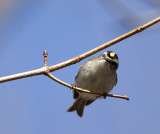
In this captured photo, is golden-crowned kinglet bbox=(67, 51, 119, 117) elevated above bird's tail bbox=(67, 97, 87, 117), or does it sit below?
above

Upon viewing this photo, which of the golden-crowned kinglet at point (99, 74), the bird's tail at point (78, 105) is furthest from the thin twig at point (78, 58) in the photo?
the bird's tail at point (78, 105)

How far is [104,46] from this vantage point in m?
1.72

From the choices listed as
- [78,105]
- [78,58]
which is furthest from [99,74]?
[78,58]

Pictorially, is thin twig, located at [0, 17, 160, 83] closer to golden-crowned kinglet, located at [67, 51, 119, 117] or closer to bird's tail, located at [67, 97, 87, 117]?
golden-crowned kinglet, located at [67, 51, 119, 117]

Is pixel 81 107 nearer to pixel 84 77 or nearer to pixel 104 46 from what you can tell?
pixel 84 77

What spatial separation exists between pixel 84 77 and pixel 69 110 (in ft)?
2.94

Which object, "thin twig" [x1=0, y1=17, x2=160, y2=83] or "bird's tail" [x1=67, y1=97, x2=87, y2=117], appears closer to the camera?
"thin twig" [x1=0, y1=17, x2=160, y2=83]

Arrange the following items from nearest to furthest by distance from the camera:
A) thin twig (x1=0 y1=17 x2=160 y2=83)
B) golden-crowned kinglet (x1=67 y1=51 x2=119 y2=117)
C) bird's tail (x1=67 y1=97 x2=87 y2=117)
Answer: thin twig (x1=0 y1=17 x2=160 y2=83) < golden-crowned kinglet (x1=67 y1=51 x2=119 y2=117) < bird's tail (x1=67 y1=97 x2=87 y2=117)

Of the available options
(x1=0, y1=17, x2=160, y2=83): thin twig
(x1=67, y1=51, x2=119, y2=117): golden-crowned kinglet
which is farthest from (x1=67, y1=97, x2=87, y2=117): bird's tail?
(x1=0, y1=17, x2=160, y2=83): thin twig

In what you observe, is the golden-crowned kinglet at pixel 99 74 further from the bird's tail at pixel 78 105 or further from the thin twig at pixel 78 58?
the thin twig at pixel 78 58

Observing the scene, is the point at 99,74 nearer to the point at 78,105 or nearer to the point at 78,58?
the point at 78,105

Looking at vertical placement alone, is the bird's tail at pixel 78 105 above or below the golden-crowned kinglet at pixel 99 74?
below

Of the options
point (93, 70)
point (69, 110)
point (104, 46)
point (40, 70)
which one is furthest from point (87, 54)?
point (69, 110)

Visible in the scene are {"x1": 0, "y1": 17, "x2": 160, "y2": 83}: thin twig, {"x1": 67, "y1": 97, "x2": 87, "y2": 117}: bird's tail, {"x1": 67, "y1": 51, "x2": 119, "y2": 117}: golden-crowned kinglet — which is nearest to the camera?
{"x1": 0, "y1": 17, "x2": 160, "y2": 83}: thin twig
